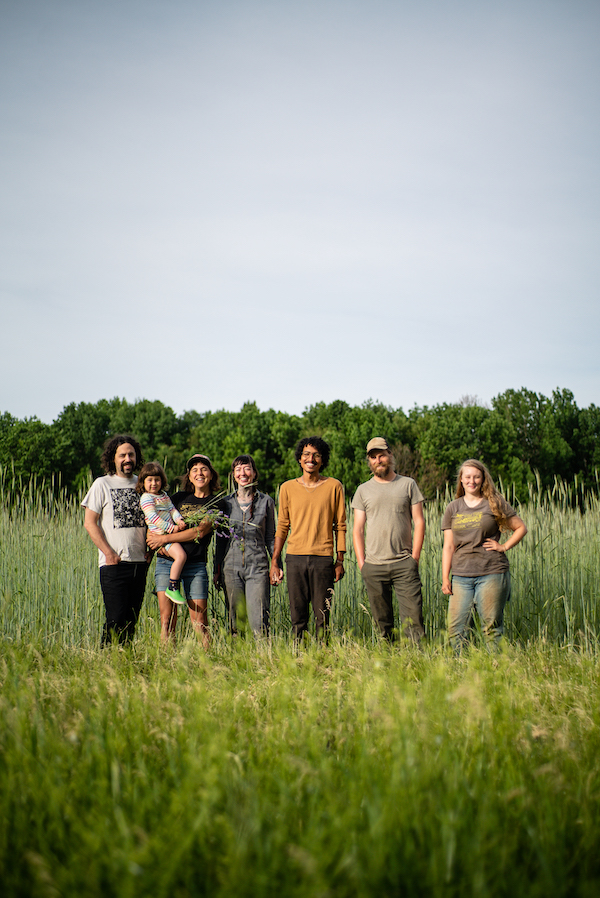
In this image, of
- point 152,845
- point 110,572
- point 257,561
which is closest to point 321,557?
point 257,561

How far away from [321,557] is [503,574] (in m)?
1.17

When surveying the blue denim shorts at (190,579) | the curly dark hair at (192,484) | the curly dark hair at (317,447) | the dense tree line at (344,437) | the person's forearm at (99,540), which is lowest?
the blue denim shorts at (190,579)

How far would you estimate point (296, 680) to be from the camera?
9.90 feet

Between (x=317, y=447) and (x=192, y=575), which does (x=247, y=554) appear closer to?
(x=192, y=575)

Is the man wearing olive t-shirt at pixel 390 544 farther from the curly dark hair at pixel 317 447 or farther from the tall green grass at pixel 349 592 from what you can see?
the tall green grass at pixel 349 592

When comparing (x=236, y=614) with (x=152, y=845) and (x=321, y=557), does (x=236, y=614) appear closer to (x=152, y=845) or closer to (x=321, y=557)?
(x=321, y=557)

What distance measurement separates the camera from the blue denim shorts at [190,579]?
3984 mm

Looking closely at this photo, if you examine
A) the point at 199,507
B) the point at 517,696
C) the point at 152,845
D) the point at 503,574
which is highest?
the point at 199,507

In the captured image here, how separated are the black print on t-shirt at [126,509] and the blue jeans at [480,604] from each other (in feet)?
6.87

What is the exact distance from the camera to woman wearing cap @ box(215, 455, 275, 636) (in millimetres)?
3988

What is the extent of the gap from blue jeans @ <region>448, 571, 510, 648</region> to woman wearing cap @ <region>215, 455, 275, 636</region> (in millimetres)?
1234

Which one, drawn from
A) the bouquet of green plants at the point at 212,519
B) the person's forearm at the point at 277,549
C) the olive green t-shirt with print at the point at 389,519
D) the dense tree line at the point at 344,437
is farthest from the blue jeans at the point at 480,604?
the dense tree line at the point at 344,437

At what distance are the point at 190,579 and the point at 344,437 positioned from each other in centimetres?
1611

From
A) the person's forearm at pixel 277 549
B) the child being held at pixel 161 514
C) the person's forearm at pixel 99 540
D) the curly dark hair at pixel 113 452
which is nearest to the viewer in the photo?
the person's forearm at pixel 99 540
